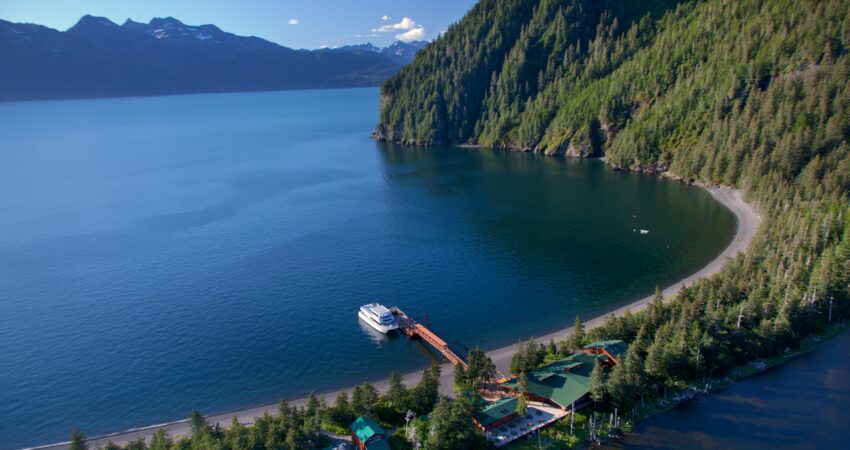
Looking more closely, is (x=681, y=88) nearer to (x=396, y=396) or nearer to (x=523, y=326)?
(x=523, y=326)

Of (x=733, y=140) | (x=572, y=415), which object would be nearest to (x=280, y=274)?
(x=572, y=415)

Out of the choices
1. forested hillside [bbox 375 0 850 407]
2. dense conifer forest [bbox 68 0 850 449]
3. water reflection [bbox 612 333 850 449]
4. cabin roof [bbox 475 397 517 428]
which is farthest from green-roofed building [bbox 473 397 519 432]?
water reflection [bbox 612 333 850 449]

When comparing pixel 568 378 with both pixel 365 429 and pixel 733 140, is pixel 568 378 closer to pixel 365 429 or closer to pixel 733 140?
pixel 365 429

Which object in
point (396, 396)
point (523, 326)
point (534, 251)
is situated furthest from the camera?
point (534, 251)

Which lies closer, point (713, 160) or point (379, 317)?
point (379, 317)

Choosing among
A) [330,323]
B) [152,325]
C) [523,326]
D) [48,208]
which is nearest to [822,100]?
[523,326]

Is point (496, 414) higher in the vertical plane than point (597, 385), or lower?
lower
